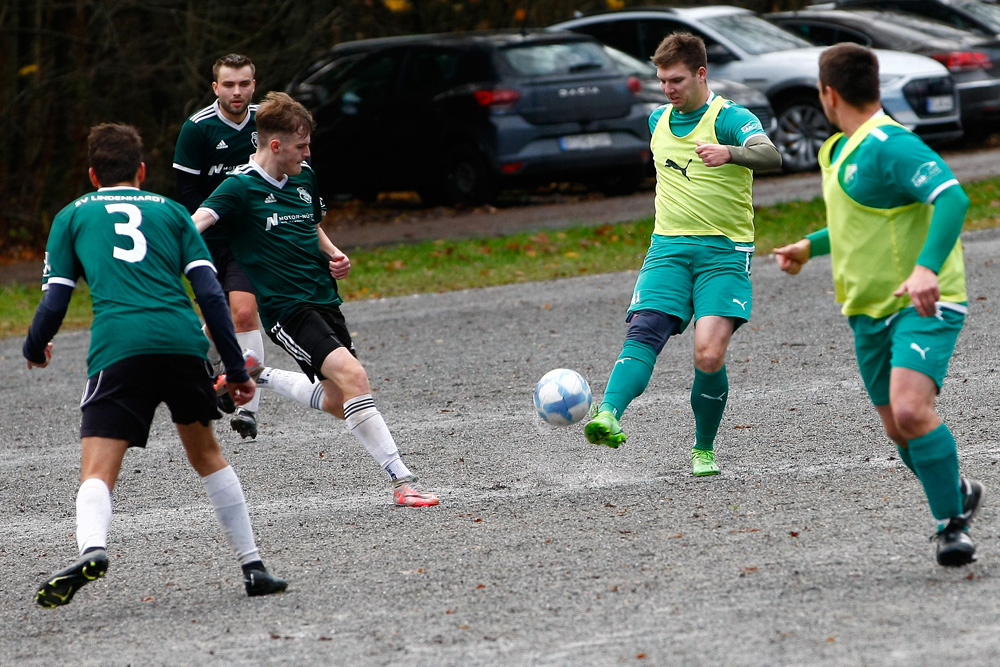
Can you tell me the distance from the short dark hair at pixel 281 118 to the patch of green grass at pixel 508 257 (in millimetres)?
6355

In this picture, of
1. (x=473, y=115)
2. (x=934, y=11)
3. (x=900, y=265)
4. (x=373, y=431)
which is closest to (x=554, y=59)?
(x=473, y=115)

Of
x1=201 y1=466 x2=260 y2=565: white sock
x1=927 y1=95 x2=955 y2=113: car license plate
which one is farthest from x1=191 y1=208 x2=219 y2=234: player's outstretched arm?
x1=927 y1=95 x2=955 y2=113: car license plate

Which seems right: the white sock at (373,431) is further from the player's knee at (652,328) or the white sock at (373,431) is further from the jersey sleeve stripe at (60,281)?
the jersey sleeve stripe at (60,281)

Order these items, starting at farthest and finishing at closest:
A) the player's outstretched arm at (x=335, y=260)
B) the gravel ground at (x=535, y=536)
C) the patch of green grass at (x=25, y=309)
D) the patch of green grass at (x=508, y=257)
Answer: the patch of green grass at (x=508, y=257), the patch of green grass at (x=25, y=309), the player's outstretched arm at (x=335, y=260), the gravel ground at (x=535, y=536)

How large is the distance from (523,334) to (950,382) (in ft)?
11.2

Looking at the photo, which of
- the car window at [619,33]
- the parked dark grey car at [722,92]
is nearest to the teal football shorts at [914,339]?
the parked dark grey car at [722,92]

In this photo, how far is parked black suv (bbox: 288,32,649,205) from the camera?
1625cm

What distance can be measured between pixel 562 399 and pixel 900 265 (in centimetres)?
199

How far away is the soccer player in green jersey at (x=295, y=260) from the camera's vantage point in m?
6.05

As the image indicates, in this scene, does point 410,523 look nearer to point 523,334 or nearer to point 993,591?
point 993,591

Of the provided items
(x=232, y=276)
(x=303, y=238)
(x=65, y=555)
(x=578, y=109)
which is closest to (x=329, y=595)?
(x=65, y=555)

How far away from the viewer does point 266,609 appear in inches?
186

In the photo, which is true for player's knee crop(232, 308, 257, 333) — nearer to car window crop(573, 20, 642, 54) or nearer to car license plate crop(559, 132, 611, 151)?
car license plate crop(559, 132, 611, 151)

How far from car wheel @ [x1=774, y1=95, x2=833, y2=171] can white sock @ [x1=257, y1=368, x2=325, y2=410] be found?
39.1ft
